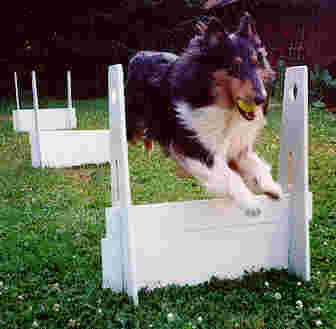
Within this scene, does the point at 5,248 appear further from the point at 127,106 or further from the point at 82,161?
the point at 82,161

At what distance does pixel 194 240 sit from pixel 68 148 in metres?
4.39

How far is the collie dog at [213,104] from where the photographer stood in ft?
6.50

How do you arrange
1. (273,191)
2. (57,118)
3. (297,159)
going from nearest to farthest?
(273,191) → (297,159) → (57,118)

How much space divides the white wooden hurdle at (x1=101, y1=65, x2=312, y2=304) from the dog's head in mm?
676

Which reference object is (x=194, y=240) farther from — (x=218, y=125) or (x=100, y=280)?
(x=218, y=125)

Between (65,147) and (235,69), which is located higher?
(235,69)

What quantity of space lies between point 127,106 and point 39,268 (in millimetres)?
1562

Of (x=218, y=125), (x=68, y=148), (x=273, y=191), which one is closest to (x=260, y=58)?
(x=218, y=125)

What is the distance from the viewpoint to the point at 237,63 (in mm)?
1962

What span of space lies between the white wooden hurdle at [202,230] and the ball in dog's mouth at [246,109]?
2.55 ft

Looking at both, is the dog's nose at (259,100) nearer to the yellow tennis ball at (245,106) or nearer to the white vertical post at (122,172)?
the yellow tennis ball at (245,106)

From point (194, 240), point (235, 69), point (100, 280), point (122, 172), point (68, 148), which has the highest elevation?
point (235, 69)

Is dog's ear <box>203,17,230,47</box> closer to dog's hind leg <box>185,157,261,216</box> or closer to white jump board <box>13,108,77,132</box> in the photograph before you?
dog's hind leg <box>185,157,261,216</box>

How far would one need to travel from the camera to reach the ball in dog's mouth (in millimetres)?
1979
